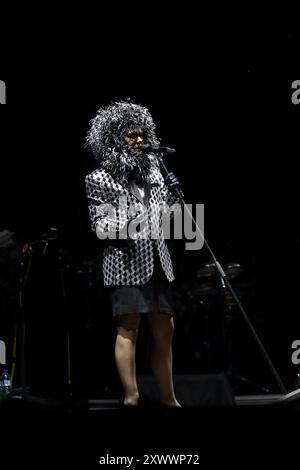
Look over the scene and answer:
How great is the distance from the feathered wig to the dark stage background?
1.43 meters

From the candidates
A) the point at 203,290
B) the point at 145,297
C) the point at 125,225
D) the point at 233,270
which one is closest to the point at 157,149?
the point at 125,225

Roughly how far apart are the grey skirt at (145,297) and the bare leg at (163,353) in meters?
0.07

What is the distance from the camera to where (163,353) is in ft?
10.4

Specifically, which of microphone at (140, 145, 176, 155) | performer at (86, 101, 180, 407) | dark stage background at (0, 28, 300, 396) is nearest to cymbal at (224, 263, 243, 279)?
dark stage background at (0, 28, 300, 396)

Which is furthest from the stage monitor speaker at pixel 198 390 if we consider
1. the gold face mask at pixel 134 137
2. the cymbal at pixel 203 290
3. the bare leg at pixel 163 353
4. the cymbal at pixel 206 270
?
the cymbal at pixel 203 290

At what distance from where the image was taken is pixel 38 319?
16.5 ft

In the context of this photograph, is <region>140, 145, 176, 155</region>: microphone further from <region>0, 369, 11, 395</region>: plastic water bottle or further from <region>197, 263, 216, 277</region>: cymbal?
<region>197, 263, 216, 277</region>: cymbal

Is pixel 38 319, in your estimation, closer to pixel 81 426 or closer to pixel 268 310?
pixel 268 310

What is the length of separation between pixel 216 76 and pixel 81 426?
3.59 meters

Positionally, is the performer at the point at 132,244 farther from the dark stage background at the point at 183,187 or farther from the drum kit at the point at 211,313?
the drum kit at the point at 211,313

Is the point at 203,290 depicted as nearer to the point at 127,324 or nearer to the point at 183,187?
the point at 183,187

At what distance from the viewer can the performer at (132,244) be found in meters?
3.09
